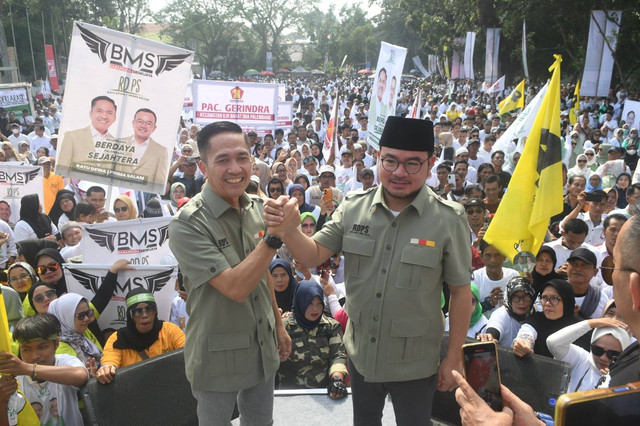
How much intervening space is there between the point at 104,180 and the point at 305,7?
79.7 metres

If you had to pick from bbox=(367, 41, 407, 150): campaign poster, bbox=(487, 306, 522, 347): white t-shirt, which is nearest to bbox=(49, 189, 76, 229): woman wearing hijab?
bbox=(367, 41, 407, 150): campaign poster

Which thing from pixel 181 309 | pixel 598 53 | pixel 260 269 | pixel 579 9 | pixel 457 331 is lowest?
pixel 181 309

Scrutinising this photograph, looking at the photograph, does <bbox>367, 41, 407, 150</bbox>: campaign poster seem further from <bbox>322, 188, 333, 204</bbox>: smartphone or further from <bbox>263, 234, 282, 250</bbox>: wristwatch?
<bbox>263, 234, 282, 250</bbox>: wristwatch

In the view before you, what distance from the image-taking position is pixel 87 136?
5.02 metres

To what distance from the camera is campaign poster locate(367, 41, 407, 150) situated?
820 centimetres

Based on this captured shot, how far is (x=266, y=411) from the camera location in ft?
7.93

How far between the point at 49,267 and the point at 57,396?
1.73 m

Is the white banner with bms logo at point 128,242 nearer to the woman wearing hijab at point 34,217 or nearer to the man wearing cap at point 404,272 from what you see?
the woman wearing hijab at point 34,217

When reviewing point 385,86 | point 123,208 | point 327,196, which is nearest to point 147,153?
point 123,208

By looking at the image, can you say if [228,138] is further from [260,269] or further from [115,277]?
[115,277]

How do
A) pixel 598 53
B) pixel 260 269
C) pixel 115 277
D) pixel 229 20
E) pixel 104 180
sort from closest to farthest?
pixel 260 269 < pixel 115 277 < pixel 104 180 < pixel 598 53 < pixel 229 20

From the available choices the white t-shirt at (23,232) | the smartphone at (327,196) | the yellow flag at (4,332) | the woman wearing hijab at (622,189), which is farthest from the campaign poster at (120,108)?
the woman wearing hijab at (622,189)

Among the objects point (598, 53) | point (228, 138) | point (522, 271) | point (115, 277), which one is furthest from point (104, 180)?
point (598, 53)

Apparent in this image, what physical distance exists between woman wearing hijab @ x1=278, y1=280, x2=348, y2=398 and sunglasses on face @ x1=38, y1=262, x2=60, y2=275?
7.23 ft
